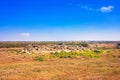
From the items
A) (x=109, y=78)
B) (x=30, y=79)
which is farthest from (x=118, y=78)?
(x=30, y=79)

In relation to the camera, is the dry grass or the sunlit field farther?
the sunlit field

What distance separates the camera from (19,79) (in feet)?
64.9

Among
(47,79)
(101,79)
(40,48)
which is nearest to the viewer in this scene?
(101,79)

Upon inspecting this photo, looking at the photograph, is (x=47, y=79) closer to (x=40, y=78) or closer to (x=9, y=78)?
(x=40, y=78)

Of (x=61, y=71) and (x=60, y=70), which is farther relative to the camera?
(x=60, y=70)

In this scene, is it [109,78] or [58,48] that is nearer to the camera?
[109,78]

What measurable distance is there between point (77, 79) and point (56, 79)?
2.00 m

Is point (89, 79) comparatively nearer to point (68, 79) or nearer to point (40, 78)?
point (68, 79)

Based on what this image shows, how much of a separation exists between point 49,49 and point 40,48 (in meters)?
3.39

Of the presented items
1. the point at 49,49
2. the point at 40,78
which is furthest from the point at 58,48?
the point at 40,78

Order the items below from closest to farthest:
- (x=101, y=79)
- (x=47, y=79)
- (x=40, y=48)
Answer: (x=101, y=79), (x=47, y=79), (x=40, y=48)

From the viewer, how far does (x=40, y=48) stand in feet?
224

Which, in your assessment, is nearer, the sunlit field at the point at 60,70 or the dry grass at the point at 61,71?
the dry grass at the point at 61,71

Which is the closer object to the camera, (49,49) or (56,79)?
(56,79)
